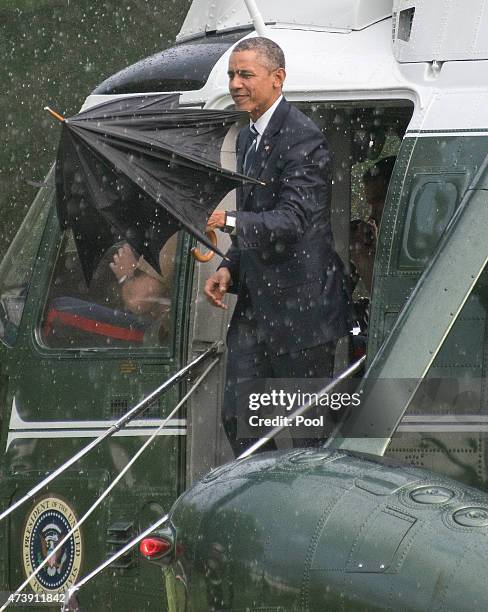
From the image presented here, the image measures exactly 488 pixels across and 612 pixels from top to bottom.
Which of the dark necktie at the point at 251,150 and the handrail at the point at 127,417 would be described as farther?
the handrail at the point at 127,417

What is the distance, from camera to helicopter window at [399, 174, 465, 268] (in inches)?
223

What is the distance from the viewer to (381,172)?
22.6ft

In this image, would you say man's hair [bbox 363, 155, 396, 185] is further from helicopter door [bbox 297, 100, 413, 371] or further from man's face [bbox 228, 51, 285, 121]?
man's face [bbox 228, 51, 285, 121]

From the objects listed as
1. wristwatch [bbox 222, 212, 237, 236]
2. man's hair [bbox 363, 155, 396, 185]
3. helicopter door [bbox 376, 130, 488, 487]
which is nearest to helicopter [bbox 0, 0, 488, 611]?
helicopter door [bbox 376, 130, 488, 487]

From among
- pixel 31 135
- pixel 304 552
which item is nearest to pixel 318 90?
pixel 304 552

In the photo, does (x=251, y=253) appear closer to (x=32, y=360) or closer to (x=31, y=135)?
(x=32, y=360)

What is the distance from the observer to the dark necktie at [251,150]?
5.85 meters

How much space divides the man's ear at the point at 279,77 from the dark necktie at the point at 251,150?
0.66 feet

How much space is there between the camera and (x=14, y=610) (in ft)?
22.0

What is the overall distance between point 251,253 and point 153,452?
3.46ft

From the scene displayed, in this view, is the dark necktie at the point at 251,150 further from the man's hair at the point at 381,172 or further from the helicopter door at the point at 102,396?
the man's hair at the point at 381,172

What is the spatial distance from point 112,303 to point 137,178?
1.27 m

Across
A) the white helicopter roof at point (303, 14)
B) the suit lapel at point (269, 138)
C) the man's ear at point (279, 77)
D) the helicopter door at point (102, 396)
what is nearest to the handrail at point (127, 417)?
the helicopter door at point (102, 396)

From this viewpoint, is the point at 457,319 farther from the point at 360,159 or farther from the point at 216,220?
the point at 360,159
